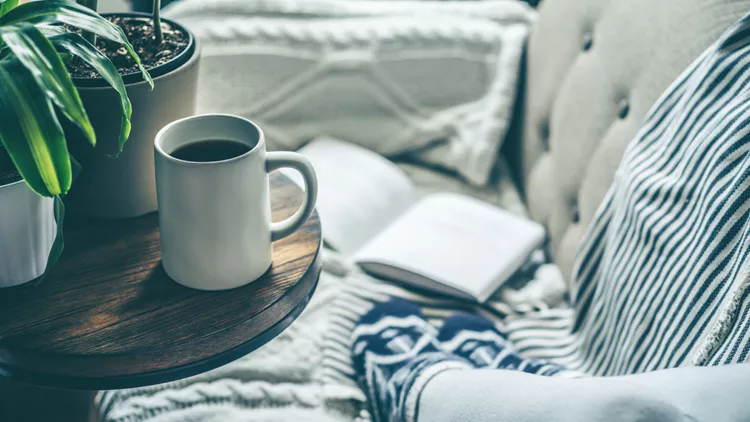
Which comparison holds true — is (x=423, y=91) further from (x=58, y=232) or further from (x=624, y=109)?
(x=58, y=232)

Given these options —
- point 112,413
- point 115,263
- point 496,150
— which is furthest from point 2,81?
point 496,150

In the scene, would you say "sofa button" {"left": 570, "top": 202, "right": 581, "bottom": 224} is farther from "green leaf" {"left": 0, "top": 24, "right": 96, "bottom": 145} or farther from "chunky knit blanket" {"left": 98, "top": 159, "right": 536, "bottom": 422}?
"green leaf" {"left": 0, "top": 24, "right": 96, "bottom": 145}

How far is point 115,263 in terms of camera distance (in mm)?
564

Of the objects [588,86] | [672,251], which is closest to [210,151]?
[672,251]

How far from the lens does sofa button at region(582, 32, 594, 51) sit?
35.6 inches

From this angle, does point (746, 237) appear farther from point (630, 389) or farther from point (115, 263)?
point (115, 263)

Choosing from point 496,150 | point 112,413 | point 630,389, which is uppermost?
point 630,389

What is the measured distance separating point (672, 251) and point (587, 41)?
366 mm

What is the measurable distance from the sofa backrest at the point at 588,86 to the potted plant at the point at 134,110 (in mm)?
484

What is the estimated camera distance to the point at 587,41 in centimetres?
91

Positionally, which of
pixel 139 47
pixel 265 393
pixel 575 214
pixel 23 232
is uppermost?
pixel 139 47

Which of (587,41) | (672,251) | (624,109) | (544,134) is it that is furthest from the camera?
(544,134)

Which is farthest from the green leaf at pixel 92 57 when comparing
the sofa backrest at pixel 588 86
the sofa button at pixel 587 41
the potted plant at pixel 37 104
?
the sofa button at pixel 587 41

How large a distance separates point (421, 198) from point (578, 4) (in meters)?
0.35
